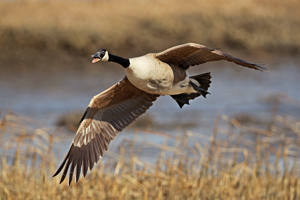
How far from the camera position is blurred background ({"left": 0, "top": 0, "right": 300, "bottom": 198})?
12625mm

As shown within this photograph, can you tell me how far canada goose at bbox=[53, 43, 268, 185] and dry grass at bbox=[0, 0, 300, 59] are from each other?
40.9ft

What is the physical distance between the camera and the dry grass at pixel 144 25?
1842cm

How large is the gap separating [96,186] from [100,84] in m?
9.41

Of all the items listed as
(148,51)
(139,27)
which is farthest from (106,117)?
(139,27)

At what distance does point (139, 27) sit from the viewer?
19.7m

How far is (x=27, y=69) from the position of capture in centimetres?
1686

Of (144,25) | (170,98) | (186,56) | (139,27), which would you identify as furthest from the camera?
(144,25)

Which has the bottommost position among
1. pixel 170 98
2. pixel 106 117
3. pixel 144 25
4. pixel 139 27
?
pixel 170 98

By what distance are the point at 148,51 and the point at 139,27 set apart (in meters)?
1.31

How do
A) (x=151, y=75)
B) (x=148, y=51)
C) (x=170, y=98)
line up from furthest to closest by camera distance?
(x=148, y=51) → (x=170, y=98) → (x=151, y=75)

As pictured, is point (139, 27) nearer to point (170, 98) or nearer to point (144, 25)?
point (144, 25)

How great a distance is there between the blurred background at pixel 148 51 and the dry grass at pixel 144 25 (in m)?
0.04

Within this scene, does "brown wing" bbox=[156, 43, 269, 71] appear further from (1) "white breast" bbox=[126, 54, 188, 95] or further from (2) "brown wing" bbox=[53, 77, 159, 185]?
(2) "brown wing" bbox=[53, 77, 159, 185]

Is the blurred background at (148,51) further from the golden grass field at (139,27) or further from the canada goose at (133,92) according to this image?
the canada goose at (133,92)
